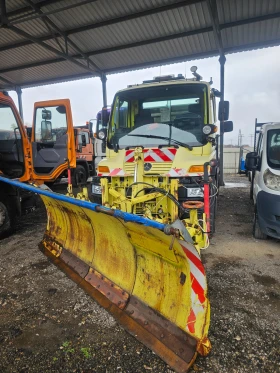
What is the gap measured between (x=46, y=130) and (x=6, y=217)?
3.04m

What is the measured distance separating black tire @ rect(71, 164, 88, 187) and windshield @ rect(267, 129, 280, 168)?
22.6 ft

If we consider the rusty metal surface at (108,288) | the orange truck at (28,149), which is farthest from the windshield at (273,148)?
the orange truck at (28,149)

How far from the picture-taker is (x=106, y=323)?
2.41 meters

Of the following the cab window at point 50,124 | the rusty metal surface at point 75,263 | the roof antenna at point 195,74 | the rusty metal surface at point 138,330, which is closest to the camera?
the rusty metal surface at point 138,330

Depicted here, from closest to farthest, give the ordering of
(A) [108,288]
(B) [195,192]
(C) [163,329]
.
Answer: (C) [163,329] → (A) [108,288] → (B) [195,192]

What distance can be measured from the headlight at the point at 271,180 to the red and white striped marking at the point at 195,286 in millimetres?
2584

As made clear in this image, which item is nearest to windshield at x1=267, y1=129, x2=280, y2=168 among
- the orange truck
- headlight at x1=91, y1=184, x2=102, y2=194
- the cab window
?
headlight at x1=91, y1=184, x2=102, y2=194

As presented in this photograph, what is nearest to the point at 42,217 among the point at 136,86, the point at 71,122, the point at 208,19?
the point at 71,122

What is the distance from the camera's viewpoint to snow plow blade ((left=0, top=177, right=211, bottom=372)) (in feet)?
6.15

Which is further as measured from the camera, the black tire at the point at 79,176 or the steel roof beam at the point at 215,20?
the black tire at the point at 79,176

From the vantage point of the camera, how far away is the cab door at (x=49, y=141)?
663 centimetres

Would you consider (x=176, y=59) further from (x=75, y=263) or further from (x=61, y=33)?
(x=75, y=263)

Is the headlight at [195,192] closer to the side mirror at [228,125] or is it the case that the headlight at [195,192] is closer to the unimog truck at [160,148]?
the unimog truck at [160,148]

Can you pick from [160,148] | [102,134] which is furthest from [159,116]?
[102,134]
